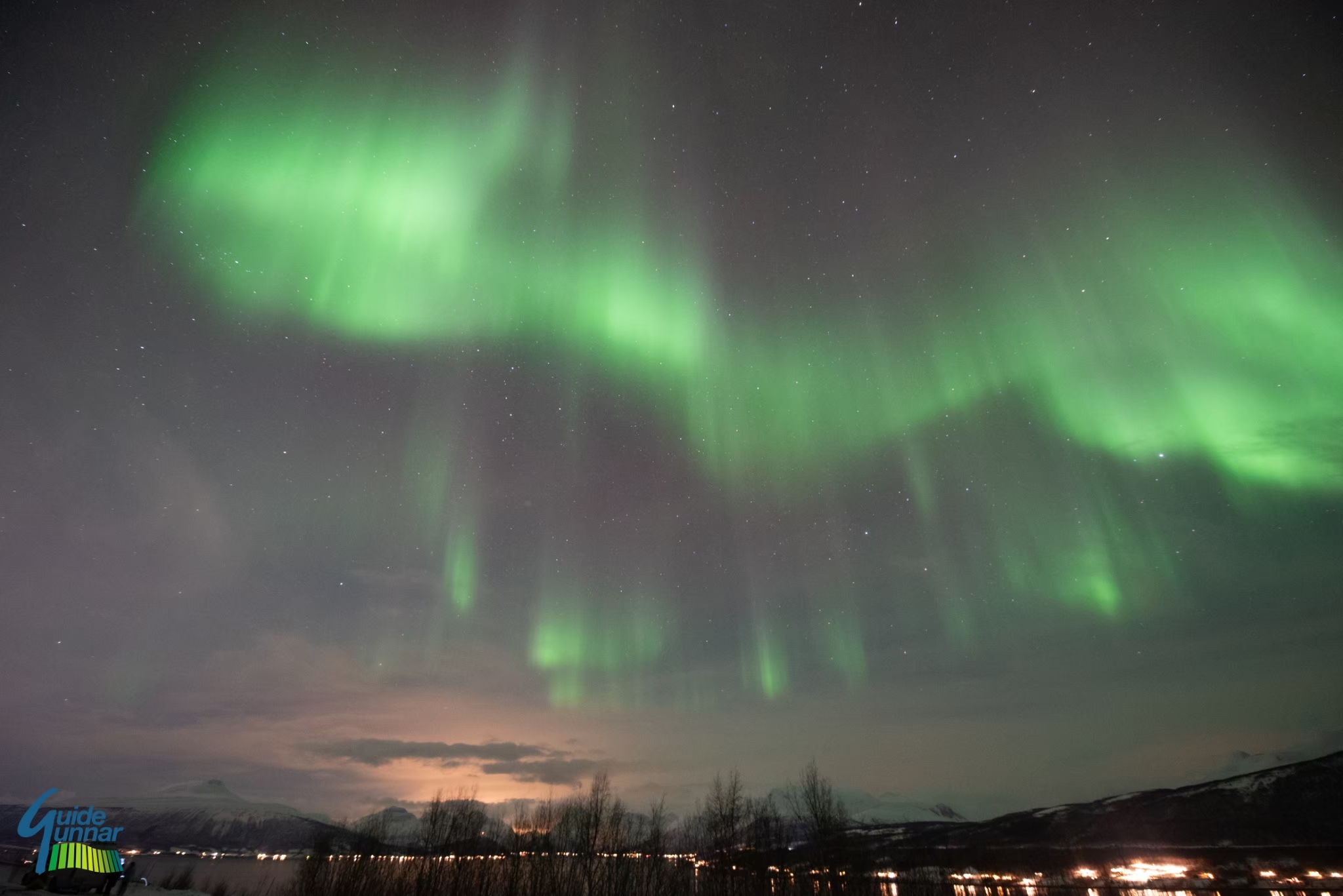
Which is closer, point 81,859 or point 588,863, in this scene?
point 81,859

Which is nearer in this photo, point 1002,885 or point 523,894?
point 523,894

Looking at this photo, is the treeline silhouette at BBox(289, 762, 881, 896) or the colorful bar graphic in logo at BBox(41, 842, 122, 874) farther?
A: the treeline silhouette at BBox(289, 762, 881, 896)

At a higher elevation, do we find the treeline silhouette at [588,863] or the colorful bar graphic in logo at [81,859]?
the colorful bar graphic in logo at [81,859]

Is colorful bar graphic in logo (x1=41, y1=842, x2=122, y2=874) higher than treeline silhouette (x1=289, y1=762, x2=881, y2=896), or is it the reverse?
colorful bar graphic in logo (x1=41, y1=842, x2=122, y2=874)

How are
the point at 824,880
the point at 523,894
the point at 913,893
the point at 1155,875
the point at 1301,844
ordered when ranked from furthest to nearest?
the point at 1301,844 < the point at 1155,875 < the point at 913,893 < the point at 824,880 < the point at 523,894

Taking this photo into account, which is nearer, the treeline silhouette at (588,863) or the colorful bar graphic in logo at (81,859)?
the colorful bar graphic in logo at (81,859)

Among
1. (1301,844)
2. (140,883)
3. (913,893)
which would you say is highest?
(140,883)

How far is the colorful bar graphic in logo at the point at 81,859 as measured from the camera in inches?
829

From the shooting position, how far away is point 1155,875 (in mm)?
139250

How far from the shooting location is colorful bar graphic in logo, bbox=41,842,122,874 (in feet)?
69.1

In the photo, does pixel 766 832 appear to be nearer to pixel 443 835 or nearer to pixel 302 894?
pixel 443 835

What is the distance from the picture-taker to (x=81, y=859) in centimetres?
A: 2169

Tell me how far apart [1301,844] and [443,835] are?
722 ft

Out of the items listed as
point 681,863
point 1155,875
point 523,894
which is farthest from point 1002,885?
point 523,894
